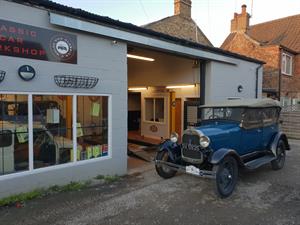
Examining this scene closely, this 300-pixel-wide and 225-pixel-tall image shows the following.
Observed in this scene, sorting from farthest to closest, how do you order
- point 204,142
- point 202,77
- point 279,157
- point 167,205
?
point 202,77, point 279,157, point 204,142, point 167,205

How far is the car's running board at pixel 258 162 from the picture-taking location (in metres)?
5.98

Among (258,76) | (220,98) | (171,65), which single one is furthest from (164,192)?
(258,76)

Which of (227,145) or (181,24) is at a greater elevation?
(181,24)

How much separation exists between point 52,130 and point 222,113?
4.20 metres

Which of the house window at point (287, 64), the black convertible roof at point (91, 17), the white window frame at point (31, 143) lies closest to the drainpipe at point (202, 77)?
the black convertible roof at point (91, 17)

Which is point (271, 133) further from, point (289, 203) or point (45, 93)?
point (45, 93)

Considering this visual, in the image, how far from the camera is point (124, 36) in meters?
6.38

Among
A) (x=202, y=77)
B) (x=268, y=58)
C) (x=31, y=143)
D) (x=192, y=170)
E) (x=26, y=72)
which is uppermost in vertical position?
(x=268, y=58)

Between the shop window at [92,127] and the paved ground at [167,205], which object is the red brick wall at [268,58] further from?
the shop window at [92,127]

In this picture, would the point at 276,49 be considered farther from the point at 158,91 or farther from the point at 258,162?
the point at 258,162

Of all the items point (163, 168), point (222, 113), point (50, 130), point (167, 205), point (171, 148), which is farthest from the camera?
point (222, 113)

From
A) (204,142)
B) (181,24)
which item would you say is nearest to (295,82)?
(181,24)

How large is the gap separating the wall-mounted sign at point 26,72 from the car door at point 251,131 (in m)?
4.85

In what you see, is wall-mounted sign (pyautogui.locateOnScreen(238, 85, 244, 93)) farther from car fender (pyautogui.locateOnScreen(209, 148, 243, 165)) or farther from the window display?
the window display
